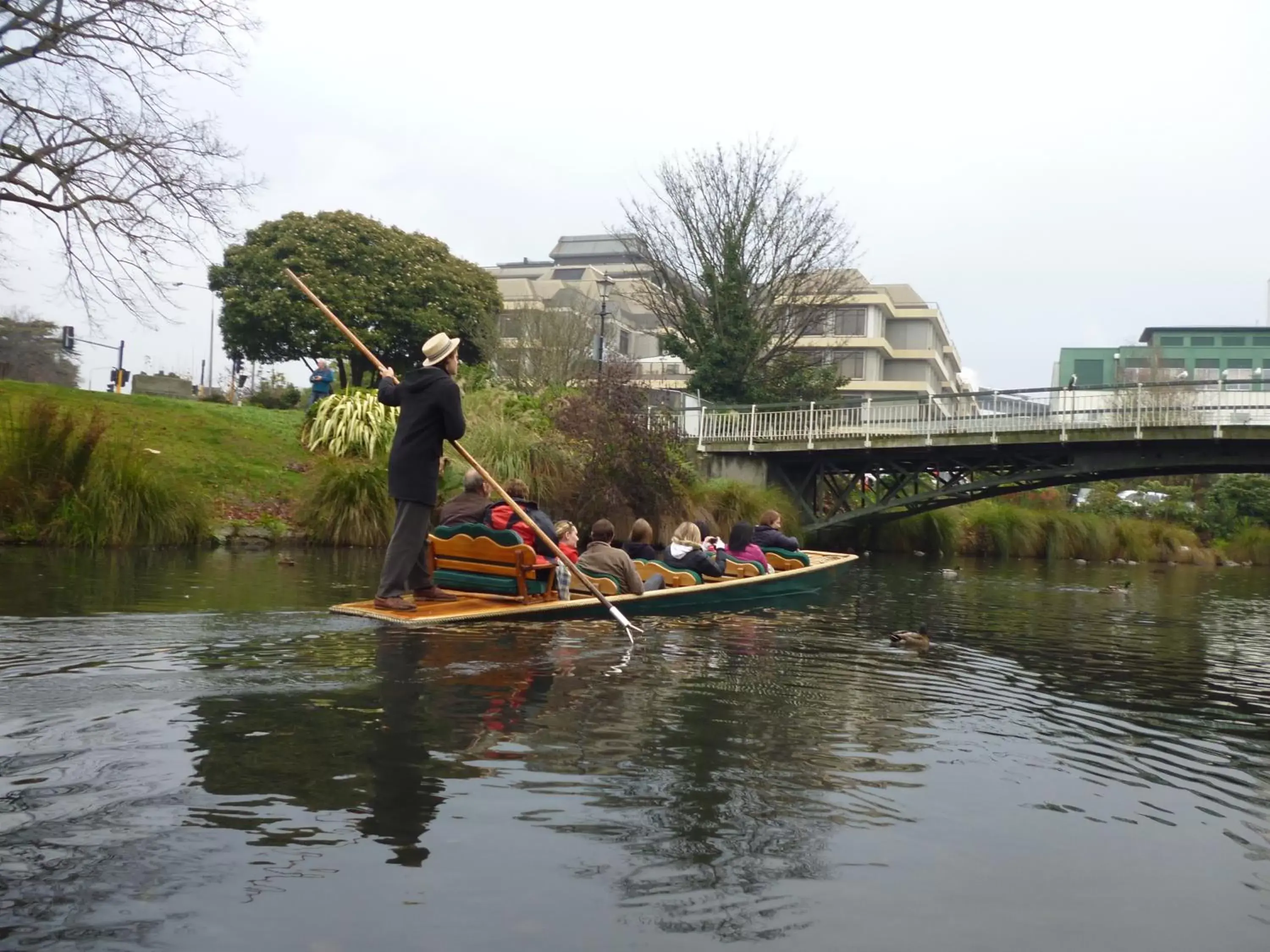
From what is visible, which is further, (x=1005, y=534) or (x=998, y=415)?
(x=1005, y=534)

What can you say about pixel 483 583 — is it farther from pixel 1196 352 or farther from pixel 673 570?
pixel 1196 352

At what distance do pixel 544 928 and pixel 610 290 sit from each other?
54189 millimetres

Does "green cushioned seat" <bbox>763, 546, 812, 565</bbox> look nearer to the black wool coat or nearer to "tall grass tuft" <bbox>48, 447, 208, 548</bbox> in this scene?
the black wool coat

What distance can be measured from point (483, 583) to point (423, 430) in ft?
5.32

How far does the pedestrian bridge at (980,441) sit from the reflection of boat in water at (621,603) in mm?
12396

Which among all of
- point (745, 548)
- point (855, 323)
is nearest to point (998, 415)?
point (745, 548)

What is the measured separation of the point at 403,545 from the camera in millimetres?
8289

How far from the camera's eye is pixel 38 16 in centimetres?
1762

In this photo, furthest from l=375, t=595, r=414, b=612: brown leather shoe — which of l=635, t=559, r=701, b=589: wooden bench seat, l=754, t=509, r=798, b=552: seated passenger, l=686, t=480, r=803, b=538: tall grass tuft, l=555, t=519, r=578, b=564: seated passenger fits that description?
l=686, t=480, r=803, b=538: tall grass tuft

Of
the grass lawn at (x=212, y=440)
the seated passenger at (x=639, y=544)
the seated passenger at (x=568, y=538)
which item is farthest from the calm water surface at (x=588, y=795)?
the grass lawn at (x=212, y=440)

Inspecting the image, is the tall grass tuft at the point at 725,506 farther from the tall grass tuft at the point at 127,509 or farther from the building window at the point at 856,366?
the building window at the point at 856,366

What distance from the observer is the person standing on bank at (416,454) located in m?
8.15

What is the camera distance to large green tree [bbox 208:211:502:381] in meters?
34.4

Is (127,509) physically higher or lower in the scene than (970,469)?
lower
